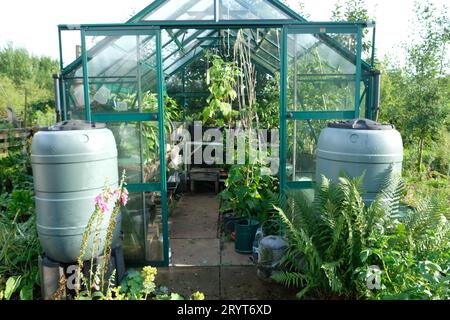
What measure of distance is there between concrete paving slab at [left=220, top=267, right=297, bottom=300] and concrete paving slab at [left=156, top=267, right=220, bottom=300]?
0.07 m

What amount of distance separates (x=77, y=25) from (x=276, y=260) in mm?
2699

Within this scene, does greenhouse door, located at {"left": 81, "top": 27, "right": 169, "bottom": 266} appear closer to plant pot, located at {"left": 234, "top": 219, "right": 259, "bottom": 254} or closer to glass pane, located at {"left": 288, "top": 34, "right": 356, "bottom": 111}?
plant pot, located at {"left": 234, "top": 219, "right": 259, "bottom": 254}

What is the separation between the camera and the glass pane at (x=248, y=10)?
350 cm

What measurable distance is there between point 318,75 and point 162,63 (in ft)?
5.10

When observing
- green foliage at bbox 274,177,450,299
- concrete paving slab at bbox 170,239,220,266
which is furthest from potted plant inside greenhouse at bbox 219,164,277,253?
green foliage at bbox 274,177,450,299

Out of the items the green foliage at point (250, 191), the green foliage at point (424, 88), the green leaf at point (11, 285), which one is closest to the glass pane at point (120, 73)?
the green foliage at point (250, 191)

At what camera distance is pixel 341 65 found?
11.1 ft

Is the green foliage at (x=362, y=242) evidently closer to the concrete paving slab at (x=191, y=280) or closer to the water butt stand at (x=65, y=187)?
the concrete paving slab at (x=191, y=280)

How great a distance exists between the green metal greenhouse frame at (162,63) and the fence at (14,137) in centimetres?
404

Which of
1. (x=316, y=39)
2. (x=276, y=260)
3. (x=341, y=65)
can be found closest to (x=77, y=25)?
(x=316, y=39)

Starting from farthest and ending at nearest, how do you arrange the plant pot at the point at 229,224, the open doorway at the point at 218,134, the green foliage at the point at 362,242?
the plant pot at the point at 229,224 → the open doorway at the point at 218,134 → the green foliage at the point at 362,242
